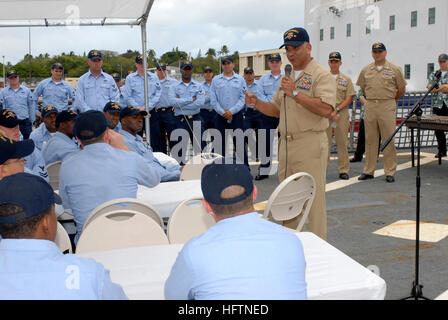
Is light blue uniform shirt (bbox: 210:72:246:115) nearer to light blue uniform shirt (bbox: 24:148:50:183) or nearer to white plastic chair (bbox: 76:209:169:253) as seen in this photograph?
light blue uniform shirt (bbox: 24:148:50:183)

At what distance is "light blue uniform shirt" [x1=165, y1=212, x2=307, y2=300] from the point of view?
5.33 ft

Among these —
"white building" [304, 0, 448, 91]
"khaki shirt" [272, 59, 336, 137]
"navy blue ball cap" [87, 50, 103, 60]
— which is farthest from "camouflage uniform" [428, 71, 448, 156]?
"white building" [304, 0, 448, 91]

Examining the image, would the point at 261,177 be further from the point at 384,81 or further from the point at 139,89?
the point at 139,89

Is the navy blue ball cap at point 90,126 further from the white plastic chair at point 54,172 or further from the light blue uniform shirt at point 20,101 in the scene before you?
the light blue uniform shirt at point 20,101

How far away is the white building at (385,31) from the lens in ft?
120

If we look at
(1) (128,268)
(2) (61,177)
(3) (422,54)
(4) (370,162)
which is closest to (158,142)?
(4) (370,162)

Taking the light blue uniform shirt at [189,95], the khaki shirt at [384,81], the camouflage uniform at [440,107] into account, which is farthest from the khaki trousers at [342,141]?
the light blue uniform shirt at [189,95]

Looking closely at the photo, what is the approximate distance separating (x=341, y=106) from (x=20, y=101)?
327 inches

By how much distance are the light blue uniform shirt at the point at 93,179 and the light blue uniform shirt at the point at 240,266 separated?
171 cm

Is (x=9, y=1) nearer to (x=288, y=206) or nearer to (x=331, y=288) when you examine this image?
(x=288, y=206)

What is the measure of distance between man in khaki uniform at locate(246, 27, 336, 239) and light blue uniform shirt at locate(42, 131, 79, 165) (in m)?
2.32

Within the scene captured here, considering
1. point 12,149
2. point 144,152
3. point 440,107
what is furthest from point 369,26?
point 12,149

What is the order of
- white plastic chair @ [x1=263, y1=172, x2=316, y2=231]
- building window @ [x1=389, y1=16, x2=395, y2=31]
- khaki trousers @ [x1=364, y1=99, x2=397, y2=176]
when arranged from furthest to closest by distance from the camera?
building window @ [x1=389, y1=16, x2=395, y2=31]
khaki trousers @ [x1=364, y1=99, x2=397, y2=176]
white plastic chair @ [x1=263, y1=172, x2=316, y2=231]
